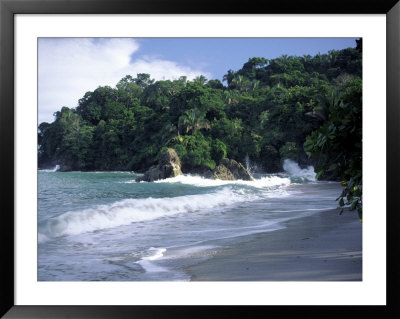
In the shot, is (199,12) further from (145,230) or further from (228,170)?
(228,170)

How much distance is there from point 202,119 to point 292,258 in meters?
9.66

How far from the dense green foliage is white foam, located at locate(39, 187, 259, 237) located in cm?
111

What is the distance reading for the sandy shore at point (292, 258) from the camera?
2.01m

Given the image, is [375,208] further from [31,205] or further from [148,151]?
[148,151]

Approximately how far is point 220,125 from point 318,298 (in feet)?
31.4

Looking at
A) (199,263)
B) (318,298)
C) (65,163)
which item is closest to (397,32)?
(318,298)

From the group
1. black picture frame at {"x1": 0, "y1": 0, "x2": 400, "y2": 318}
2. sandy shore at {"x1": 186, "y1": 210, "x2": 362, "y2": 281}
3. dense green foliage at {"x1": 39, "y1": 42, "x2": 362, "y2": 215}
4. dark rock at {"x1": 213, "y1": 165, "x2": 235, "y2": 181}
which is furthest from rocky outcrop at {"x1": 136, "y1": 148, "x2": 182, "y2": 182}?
black picture frame at {"x1": 0, "y1": 0, "x2": 400, "y2": 318}

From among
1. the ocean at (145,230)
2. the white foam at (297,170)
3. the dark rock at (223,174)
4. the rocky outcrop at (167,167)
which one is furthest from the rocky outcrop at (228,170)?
the ocean at (145,230)

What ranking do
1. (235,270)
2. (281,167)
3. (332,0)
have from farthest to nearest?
(281,167) < (235,270) < (332,0)

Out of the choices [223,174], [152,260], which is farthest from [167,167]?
[152,260]

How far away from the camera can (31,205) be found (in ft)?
5.90

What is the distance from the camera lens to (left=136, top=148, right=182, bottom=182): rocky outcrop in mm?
11234

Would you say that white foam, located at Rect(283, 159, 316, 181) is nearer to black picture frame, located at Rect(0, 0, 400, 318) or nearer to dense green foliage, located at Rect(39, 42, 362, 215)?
dense green foliage, located at Rect(39, 42, 362, 215)

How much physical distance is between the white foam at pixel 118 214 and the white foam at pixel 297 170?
117 inches
